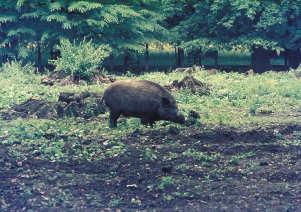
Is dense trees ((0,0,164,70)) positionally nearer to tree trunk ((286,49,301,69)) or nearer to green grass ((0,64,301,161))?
green grass ((0,64,301,161))

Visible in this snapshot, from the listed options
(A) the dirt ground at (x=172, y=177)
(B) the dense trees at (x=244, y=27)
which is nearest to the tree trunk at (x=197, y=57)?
(B) the dense trees at (x=244, y=27)

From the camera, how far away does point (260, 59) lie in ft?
86.7

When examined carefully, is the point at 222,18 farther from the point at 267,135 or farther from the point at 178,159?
the point at 178,159

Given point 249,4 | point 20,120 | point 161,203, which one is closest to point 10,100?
point 20,120

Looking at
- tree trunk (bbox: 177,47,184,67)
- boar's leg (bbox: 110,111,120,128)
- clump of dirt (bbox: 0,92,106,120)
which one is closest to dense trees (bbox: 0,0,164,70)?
tree trunk (bbox: 177,47,184,67)

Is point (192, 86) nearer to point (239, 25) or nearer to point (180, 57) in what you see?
point (239, 25)

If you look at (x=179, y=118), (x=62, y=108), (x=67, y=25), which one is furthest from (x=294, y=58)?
(x=179, y=118)

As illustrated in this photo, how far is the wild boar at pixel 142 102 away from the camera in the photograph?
37.7 ft

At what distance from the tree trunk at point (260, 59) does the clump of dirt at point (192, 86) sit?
9.60m

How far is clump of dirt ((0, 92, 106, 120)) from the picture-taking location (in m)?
12.8

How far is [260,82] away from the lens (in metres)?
18.6

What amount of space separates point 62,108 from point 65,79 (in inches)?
242

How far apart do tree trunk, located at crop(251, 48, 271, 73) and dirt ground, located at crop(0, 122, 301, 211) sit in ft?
50.4

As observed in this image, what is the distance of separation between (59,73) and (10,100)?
176 inches
